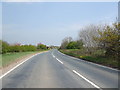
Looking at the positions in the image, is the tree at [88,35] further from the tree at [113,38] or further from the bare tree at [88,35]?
the tree at [113,38]

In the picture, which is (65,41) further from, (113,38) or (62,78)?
(62,78)

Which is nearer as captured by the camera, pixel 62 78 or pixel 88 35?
pixel 62 78

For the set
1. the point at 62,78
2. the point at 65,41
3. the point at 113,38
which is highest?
the point at 65,41

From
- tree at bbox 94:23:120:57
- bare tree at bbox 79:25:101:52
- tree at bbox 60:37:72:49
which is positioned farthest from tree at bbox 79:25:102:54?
tree at bbox 60:37:72:49

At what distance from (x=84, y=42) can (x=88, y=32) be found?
A: 8.05 feet

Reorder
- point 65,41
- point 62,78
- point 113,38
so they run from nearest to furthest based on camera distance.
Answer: point 62,78 < point 113,38 < point 65,41

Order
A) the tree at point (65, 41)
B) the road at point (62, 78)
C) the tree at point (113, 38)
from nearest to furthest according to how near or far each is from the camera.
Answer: the road at point (62, 78) < the tree at point (113, 38) < the tree at point (65, 41)

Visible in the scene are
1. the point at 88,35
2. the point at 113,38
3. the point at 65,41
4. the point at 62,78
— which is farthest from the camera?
the point at 65,41

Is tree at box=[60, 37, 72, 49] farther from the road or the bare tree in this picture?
the road

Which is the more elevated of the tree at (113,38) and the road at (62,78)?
the tree at (113,38)

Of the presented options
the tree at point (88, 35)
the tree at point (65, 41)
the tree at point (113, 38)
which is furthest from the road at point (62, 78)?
the tree at point (65, 41)

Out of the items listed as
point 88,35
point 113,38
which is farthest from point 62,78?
point 88,35

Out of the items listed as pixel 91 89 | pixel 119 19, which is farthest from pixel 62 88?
pixel 119 19

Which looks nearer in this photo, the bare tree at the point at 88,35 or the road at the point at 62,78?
the road at the point at 62,78
